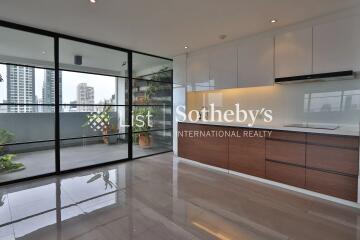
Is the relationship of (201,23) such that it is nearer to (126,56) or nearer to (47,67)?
(126,56)

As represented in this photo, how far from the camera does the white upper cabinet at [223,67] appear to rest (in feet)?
12.8

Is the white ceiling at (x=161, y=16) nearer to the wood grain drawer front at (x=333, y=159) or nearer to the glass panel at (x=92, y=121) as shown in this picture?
the glass panel at (x=92, y=121)

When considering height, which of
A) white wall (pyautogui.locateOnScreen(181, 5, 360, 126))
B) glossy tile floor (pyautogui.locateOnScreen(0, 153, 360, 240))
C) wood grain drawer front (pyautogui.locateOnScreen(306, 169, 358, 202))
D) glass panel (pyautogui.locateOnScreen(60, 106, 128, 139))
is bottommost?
glossy tile floor (pyautogui.locateOnScreen(0, 153, 360, 240))

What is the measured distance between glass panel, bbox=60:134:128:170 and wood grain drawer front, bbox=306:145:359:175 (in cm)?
358

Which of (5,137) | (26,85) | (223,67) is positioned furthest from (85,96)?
(223,67)

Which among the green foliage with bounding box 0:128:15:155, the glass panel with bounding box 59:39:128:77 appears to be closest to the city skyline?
the glass panel with bounding box 59:39:128:77

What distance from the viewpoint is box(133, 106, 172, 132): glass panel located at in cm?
489

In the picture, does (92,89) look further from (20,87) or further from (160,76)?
(160,76)

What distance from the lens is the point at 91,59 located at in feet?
13.4

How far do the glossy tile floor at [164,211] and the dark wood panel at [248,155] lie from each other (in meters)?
0.21

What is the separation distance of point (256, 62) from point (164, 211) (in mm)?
2829

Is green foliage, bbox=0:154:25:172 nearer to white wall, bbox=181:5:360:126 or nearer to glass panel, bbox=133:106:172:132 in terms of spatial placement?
glass panel, bbox=133:106:172:132

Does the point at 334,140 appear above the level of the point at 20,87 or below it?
below

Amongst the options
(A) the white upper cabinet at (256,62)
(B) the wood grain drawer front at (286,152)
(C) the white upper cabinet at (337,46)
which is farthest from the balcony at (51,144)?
(C) the white upper cabinet at (337,46)
